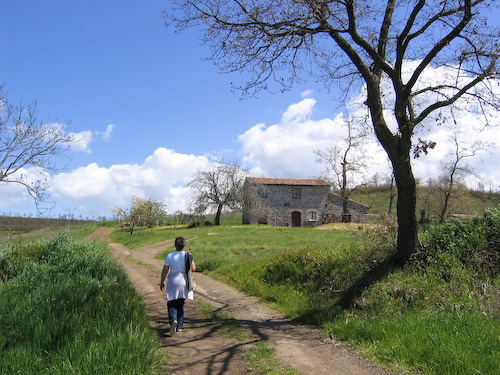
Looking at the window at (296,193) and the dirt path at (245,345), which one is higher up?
the window at (296,193)

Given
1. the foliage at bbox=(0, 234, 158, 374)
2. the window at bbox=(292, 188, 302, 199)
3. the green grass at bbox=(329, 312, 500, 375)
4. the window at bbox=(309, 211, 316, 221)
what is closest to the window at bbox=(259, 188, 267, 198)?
the window at bbox=(292, 188, 302, 199)

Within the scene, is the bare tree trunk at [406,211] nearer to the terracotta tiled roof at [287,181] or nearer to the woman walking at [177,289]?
the woman walking at [177,289]

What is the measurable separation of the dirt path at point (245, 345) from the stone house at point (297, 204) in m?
45.2

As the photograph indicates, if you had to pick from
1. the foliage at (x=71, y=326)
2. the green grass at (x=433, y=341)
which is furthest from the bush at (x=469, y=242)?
the foliage at (x=71, y=326)

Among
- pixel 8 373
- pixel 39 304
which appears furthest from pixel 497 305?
pixel 39 304

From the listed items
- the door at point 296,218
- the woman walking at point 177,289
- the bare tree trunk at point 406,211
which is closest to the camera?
the woman walking at point 177,289

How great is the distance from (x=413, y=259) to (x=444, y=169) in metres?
41.5

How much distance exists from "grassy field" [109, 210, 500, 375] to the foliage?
10.7 feet

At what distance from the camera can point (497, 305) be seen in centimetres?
598

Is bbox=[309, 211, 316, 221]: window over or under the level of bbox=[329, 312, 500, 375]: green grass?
over

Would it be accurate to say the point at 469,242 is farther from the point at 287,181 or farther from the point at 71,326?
the point at 287,181

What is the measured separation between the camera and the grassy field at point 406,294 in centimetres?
479

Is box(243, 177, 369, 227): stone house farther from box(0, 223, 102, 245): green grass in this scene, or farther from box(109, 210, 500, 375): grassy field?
box(109, 210, 500, 375): grassy field

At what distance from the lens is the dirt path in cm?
495
